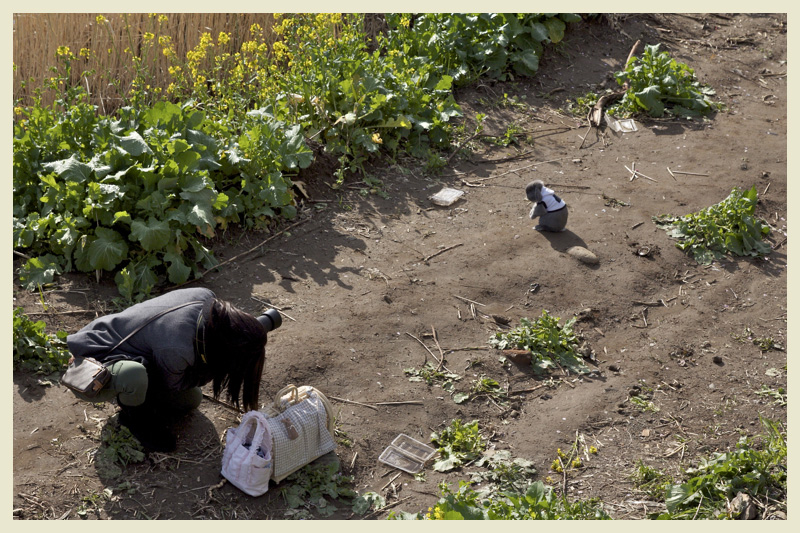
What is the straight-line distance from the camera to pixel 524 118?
732cm

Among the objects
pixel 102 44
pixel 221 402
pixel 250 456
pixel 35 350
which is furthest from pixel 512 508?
pixel 102 44

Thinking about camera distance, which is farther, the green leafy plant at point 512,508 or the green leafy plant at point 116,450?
the green leafy plant at point 116,450

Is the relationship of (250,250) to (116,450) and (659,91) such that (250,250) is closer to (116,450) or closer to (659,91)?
Result: (116,450)

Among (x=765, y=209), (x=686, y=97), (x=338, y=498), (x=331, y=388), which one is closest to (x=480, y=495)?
(x=338, y=498)

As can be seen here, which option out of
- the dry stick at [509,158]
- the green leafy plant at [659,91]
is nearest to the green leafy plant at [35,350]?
the dry stick at [509,158]

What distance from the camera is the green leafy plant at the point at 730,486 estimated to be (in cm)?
346

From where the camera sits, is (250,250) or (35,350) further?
(250,250)

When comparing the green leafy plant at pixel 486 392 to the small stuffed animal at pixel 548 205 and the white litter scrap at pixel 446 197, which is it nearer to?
the small stuffed animal at pixel 548 205

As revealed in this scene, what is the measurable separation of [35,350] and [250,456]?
1538 millimetres

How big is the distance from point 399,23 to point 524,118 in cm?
149

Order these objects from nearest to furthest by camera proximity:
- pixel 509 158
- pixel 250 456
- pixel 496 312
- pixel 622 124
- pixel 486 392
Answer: pixel 250 456, pixel 486 392, pixel 496 312, pixel 509 158, pixel 622 124

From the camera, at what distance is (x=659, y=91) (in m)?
7.29

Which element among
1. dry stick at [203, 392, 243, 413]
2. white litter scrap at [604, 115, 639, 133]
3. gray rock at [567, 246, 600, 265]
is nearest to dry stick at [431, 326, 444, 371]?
dry stick at [203, 392, 243, 413]

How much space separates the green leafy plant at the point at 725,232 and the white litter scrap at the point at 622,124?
66.1 inches
